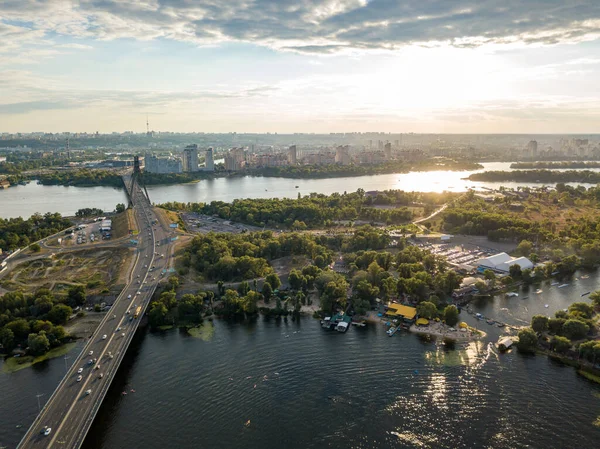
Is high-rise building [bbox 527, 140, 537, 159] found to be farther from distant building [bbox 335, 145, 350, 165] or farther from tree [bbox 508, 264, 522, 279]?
tree [bbox 508, 264, 522, 279]

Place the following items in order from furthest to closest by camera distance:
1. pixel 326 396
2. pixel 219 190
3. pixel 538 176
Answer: pixel 538 176
pixel 219 190
pixel 326 396

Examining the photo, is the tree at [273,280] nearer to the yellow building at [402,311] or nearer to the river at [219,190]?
the yellow building at [402,311]

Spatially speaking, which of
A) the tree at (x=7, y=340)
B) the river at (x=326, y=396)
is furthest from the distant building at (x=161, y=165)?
the river at (x=326, y=396)

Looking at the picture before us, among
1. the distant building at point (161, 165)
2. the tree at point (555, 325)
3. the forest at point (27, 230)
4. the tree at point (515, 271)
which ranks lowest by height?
the tree at point (555, 325)

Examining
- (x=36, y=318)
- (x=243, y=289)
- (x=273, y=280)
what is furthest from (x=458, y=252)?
(x=36, y=318)

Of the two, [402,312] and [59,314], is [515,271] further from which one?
[59,314]

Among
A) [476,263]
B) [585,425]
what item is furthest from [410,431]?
[476,263]

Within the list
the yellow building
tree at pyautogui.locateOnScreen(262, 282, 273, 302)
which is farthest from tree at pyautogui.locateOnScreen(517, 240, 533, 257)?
tree at pyautogui.locateOnScreen(262, 282, 273, 302)
